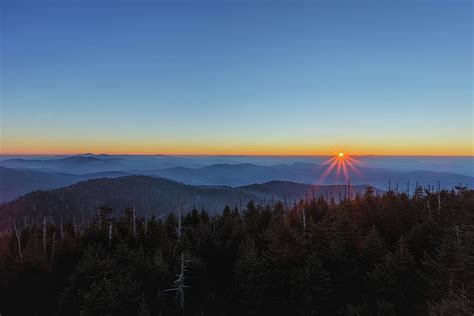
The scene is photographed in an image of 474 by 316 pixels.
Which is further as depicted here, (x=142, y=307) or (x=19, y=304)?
(x=19, y=304)

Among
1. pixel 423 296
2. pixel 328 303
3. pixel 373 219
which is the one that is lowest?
pixel 328 303

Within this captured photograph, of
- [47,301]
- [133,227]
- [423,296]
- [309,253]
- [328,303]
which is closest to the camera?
[423,296]

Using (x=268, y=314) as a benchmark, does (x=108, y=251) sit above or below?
above

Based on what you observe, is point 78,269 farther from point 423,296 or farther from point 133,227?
point 423,296

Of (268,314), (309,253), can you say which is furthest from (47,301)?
(309,253)

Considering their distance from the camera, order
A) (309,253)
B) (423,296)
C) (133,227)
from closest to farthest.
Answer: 1. (423,296)
2. (309,253)
3. (133,227)

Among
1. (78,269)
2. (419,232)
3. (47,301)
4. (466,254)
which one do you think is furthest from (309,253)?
(47,301)
